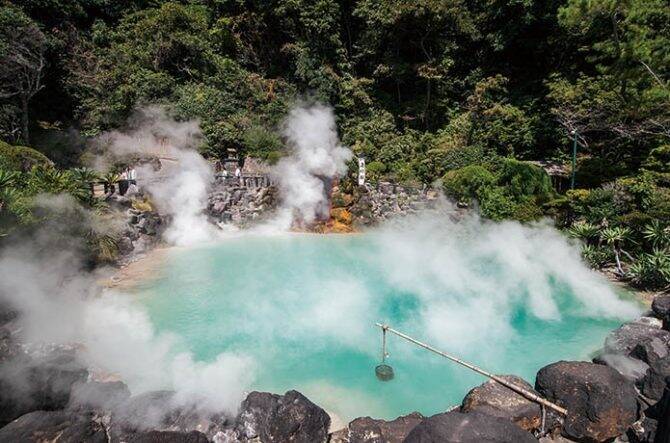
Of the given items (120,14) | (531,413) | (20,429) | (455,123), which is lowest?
(531,413)

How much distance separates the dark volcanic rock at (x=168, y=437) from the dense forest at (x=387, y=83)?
12391 mm

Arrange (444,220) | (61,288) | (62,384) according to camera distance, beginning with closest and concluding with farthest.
→ (62,384)
(61,288)
(444,220)

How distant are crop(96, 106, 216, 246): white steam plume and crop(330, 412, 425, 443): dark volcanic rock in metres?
12.0

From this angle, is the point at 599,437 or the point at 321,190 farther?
the point at 321,190

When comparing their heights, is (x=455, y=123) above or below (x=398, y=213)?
above

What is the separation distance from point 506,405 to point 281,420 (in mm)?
3412

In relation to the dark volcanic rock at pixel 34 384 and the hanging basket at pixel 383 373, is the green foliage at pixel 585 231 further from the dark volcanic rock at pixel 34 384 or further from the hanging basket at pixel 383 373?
the dark volcanic rock at pixel 34 384

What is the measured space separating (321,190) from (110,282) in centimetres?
985

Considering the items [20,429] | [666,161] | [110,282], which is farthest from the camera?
[666,161]

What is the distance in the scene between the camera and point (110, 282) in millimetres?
12367

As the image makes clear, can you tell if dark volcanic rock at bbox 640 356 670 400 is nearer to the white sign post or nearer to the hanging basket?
the hanging basket

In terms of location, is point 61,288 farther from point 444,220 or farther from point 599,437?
point 444,220

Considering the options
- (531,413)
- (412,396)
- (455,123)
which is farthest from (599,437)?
(455,123)

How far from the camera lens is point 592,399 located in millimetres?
6578
